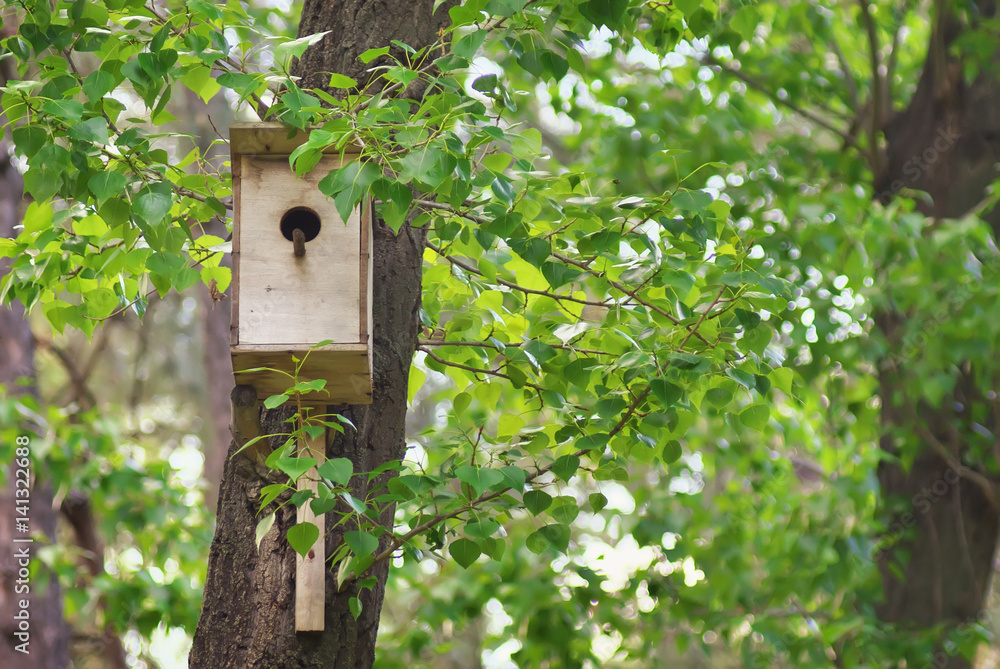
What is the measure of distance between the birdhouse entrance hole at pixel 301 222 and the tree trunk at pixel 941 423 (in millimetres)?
2923

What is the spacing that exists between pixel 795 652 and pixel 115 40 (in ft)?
11.0

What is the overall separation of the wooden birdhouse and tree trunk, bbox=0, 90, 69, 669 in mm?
2801

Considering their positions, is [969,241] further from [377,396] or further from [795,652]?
[377,396]

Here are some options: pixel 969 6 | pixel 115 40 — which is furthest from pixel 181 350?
pixel 115 40

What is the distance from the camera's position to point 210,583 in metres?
1.90

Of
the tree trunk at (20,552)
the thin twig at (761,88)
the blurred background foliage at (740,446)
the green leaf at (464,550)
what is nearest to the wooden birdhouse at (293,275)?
the green leaf at (464,550)

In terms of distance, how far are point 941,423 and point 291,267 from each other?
12.3 feet

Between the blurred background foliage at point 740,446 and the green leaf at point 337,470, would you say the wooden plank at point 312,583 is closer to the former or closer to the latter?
the green leaf at point 337,470

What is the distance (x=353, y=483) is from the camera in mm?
1937

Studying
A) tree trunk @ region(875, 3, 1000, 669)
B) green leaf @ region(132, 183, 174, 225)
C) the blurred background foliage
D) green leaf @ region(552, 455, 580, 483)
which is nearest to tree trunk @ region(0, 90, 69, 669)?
the blurred background foliage

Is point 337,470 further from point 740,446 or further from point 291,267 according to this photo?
point 740,446

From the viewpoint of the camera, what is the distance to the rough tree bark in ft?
5.97

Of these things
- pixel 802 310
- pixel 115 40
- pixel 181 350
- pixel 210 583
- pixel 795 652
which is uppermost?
pixel 115 40

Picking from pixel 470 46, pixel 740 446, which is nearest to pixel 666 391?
pixel 470 46
